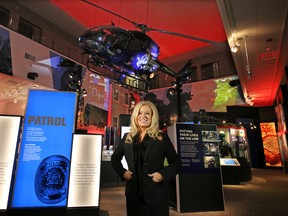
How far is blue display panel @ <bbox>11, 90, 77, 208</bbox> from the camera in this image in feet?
8.12

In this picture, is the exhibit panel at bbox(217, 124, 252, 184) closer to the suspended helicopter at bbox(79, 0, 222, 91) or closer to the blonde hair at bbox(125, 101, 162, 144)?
the suspended helicopter at bbox(79, 0, 222, 91)

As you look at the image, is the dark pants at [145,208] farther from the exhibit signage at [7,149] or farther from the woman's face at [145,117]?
the exhibit signage at [7,149]

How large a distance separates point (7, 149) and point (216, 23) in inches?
398

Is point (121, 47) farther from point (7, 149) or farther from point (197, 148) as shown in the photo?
point (7, 149)

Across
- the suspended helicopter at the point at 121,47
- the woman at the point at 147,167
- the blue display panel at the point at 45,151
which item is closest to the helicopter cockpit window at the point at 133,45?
the suspended helicopter at the point at 121,47

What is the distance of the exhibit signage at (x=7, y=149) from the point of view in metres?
2.34

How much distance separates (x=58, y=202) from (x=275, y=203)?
4390mm

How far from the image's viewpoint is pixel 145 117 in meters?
1.50

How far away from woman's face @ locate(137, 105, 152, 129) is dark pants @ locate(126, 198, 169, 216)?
541 millimetres

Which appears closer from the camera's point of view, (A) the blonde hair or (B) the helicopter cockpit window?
(A) the blonde hair

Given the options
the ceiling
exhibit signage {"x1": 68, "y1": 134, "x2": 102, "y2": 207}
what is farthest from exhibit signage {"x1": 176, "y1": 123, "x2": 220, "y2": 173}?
the ceiling

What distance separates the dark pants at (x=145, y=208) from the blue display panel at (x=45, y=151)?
1611 mm

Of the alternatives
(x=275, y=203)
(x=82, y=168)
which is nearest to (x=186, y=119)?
(x=275, y=203)

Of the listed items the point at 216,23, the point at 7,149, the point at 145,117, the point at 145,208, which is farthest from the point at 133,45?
the point at 216,23
